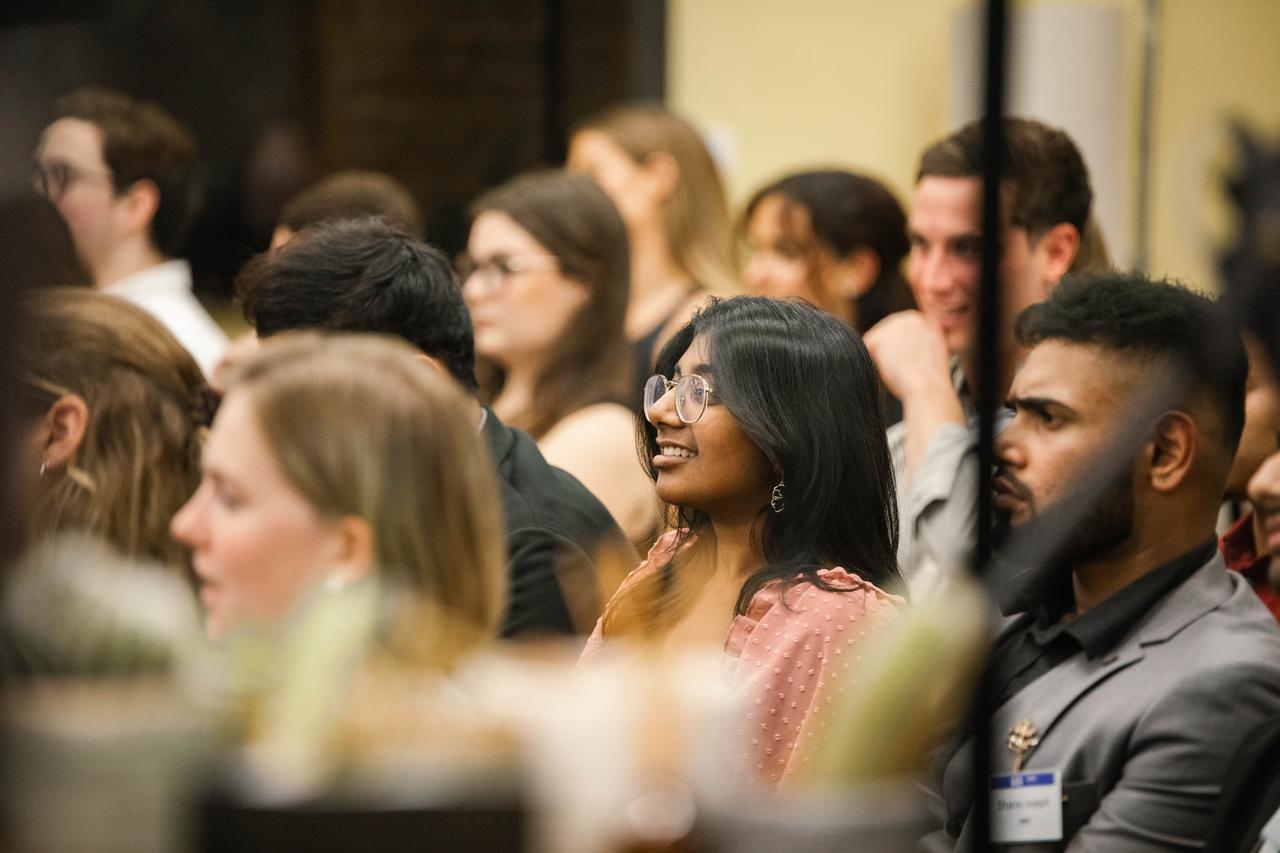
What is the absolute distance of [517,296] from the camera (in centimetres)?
336

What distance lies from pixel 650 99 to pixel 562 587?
11.3 feet

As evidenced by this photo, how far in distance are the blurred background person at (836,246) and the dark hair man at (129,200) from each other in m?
1.13

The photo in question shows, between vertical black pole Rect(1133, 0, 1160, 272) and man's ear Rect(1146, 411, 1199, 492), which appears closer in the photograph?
man's ear Rect(1146, 411, 1199, 492)

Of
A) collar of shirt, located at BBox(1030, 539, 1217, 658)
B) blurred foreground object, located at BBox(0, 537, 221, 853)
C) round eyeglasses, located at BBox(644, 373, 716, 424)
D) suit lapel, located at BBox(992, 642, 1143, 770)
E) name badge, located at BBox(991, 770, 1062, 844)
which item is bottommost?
name badge, located at BBox(991, 770, 1062, 844)

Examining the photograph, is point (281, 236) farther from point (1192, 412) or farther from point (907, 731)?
point (907, 731)

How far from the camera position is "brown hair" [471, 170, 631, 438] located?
3234 mm

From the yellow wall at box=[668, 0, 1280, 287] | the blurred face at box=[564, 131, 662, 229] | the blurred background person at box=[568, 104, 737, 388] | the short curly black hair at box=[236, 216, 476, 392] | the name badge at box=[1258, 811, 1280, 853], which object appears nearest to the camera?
the name badge at box=[1258, 811, 1280, 853]

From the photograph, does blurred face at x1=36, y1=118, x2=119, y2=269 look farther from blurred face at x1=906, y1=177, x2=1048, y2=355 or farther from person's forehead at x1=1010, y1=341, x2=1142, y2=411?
person's forehead at x1=1010, y1=341, x2=1142, y2=411

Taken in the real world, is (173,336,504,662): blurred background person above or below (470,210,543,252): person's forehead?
above

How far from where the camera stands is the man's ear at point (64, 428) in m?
2.16

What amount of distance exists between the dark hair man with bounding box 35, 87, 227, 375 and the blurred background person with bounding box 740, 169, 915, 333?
1.13m

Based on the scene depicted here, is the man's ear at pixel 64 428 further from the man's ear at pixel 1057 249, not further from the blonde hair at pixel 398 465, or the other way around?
the man's ear at pixel 1057 249

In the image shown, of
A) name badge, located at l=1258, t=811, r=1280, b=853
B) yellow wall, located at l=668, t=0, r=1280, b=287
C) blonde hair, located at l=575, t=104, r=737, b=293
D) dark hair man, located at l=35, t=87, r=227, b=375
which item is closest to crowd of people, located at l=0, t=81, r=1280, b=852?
name badge, located at l=1258, t=811, r=1280, b=853

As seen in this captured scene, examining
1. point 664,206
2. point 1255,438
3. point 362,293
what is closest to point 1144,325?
point 1255,438
